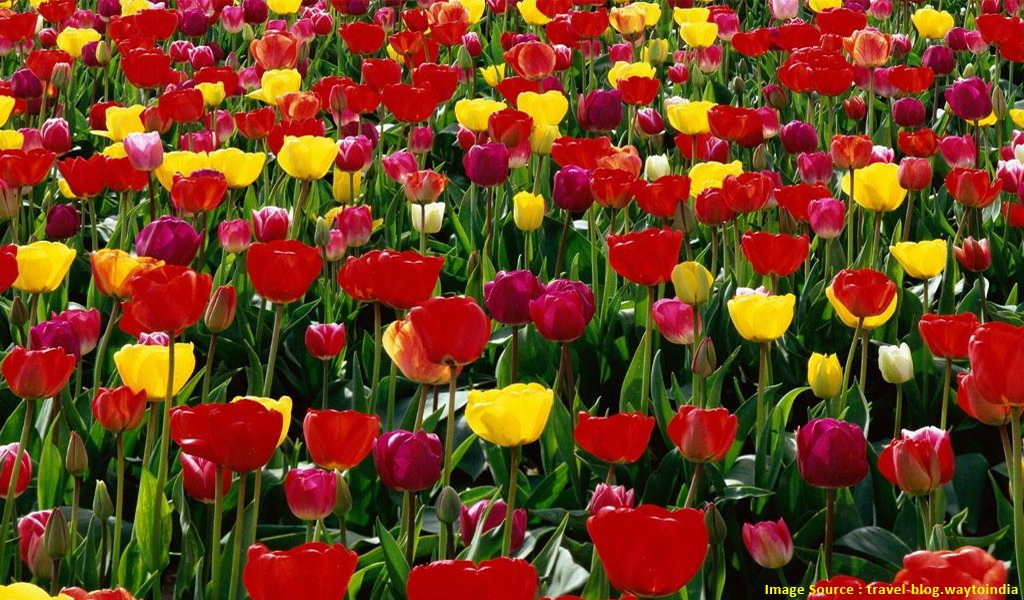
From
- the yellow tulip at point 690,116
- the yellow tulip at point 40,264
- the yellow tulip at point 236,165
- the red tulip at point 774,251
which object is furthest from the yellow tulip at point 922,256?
the yellow tulip at point 40,264

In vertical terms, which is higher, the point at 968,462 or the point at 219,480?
the point at 219,480

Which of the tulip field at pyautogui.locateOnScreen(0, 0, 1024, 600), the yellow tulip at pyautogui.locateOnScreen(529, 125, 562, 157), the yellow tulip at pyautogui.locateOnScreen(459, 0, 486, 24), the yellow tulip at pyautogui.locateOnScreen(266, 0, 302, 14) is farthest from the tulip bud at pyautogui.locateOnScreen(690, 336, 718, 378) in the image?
the yellow tulip at pyautogui.locateOnScreen(266, 0, 302, 14)

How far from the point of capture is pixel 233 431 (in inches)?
59.5

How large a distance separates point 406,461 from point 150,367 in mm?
495

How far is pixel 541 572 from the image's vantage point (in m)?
1.80

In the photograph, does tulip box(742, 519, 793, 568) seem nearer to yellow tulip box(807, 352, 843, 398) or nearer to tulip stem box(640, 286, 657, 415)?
yellow tulip box(807, 352, 843, 398)

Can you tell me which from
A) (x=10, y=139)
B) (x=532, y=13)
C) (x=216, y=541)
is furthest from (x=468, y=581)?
(x=532, y=13)

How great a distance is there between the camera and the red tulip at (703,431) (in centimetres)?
179

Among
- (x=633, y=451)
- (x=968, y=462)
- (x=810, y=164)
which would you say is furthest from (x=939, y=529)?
(x=810, y=164)

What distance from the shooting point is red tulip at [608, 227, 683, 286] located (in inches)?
87.9

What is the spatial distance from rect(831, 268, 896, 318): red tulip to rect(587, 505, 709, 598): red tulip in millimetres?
993

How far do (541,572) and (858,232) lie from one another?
1878 mm

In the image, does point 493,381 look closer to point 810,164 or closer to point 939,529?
point 810,164

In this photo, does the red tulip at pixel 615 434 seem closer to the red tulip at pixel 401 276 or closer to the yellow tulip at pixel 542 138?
the red tulip at pixel 401 276
